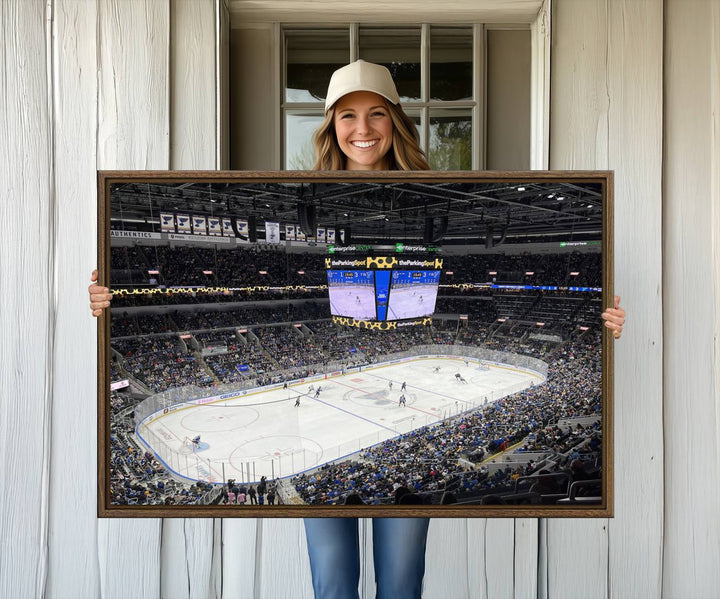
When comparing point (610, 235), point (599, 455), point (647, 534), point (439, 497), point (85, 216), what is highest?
point (85, 216)

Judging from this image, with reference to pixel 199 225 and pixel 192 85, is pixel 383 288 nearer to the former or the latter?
pixel 199 225

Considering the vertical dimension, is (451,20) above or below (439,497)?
above

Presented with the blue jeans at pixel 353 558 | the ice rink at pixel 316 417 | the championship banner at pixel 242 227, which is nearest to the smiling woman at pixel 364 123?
the championship banner at pixel 242 227

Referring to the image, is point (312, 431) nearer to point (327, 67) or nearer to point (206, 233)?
point (206, 233)

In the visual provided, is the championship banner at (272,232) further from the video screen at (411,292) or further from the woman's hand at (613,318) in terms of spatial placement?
the woman's hand at (613,318)

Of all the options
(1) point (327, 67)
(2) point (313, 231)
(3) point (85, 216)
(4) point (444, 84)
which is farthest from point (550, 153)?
(3) point (85, 216)

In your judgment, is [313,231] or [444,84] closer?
[313,231]

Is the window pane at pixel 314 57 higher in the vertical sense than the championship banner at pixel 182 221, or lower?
higher
